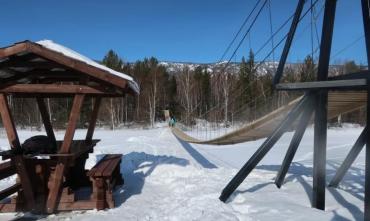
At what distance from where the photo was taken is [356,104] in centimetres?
779

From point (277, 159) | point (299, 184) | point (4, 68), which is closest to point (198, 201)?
point (299, 184)

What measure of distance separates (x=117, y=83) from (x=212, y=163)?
6.83 m

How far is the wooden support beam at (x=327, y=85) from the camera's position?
4.84 m

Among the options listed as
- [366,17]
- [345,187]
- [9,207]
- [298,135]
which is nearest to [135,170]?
[9,207]

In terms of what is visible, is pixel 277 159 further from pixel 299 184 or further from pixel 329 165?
pixel 299 184

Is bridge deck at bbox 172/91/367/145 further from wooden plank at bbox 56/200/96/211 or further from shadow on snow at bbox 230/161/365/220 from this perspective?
wooden plank at bbox 56/200/96/211

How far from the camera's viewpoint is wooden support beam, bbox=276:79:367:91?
4.84m

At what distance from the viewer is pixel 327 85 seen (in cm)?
513

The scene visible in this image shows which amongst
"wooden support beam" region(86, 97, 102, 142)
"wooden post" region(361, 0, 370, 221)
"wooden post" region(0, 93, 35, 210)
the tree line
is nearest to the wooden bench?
"wooden post" region(0, 93, 35, 210)

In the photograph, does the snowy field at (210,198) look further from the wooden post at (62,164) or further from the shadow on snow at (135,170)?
the wooden post at (62,164)

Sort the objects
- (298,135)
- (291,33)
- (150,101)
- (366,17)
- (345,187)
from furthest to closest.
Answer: (150,101), (345,187), (298,135), (291,33), (366,17)

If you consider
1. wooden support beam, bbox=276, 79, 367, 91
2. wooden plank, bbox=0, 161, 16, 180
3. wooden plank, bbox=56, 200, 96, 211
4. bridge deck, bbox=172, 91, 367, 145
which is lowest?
wooden plank, bbox=56, 200, 96, 211

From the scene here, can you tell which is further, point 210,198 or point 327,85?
point 210,198

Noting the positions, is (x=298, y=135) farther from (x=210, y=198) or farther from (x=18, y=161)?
(x=18, y=161)
